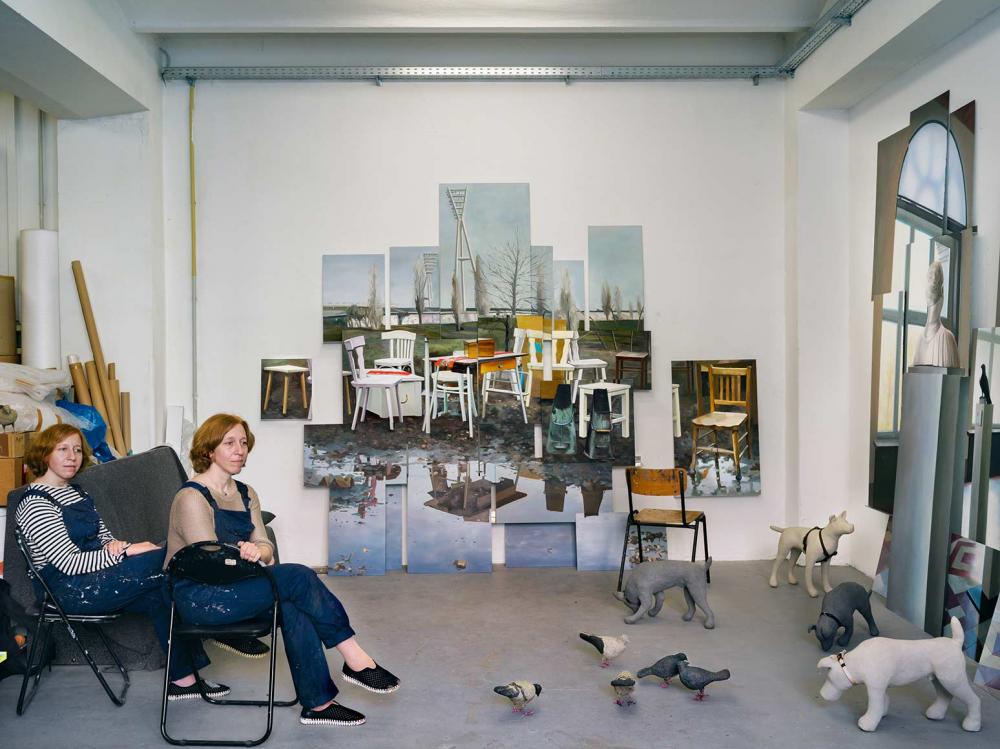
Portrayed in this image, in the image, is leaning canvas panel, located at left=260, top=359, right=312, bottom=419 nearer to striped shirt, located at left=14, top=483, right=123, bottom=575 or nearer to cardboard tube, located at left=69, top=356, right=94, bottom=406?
cardboard tube, located at left=69, top=356, right=94, bottom=406

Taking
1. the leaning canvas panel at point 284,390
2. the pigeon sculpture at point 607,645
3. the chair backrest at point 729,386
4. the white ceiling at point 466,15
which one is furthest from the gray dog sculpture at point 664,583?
the white ceiling at point 466,15

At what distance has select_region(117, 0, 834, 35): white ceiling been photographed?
19.5 ft

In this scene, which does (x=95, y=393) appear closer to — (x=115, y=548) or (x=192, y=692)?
(x=115, y=548)

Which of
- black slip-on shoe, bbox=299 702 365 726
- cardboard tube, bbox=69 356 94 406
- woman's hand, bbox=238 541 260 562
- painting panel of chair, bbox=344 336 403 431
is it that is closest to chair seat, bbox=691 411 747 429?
painting panel of chair, bbox=344 336 403 431

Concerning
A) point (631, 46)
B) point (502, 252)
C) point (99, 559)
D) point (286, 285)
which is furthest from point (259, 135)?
point (99, 559)

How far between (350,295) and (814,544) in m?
3.54

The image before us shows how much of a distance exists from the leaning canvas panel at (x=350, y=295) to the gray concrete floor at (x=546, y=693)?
200 cm

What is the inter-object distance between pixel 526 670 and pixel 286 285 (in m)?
3.46

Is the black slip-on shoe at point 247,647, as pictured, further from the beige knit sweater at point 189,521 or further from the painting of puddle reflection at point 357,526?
the painting of puddle reflection at point 357,526

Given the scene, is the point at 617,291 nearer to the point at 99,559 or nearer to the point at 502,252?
the point at 502,252

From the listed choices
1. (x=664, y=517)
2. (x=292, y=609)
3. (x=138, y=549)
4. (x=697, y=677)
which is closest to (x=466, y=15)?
(x=664, y=517)

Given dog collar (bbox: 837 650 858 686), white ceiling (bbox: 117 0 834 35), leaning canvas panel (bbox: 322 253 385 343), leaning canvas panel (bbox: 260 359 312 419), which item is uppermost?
white ceiling (bbox: 117 0 834 35)

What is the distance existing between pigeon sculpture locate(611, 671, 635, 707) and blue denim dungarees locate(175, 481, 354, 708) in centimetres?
117

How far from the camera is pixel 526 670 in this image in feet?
14.8
